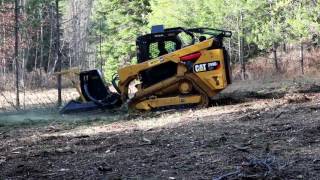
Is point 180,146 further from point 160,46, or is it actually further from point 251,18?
point 251,18

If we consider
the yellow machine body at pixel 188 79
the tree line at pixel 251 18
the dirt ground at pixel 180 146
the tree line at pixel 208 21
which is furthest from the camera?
the tree line at pixel 208 21

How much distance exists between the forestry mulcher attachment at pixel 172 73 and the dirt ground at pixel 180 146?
103cm

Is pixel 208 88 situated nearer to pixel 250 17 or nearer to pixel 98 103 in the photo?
pixel 98 103

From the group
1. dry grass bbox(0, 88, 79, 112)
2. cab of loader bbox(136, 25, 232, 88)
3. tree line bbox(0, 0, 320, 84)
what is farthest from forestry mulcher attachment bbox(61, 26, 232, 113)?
tree line bbox(0, 0, 320, 84)

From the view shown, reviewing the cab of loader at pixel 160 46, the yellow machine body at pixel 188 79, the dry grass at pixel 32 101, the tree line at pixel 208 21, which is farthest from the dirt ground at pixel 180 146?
the tree line at pixel 208 21

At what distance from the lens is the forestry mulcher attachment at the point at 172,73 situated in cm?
1344

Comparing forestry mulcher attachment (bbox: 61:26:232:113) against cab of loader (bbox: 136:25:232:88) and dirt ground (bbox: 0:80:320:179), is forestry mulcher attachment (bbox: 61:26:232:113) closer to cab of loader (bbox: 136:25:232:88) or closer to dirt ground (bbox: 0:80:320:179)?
cab of loader (bbox: 136:25:232:88)

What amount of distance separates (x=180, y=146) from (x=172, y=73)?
21.4 ft

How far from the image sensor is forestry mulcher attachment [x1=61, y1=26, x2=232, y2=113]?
13.4 metres

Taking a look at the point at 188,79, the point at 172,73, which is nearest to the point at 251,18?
the point at 172,73

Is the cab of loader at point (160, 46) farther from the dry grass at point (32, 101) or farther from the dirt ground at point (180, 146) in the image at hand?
the dry grass at point (32, 101)

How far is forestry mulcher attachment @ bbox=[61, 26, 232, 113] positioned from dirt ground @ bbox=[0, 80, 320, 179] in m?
1.03

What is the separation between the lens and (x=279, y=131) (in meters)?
8.18

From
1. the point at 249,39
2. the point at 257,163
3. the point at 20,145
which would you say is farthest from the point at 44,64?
A: the point at 257,163
